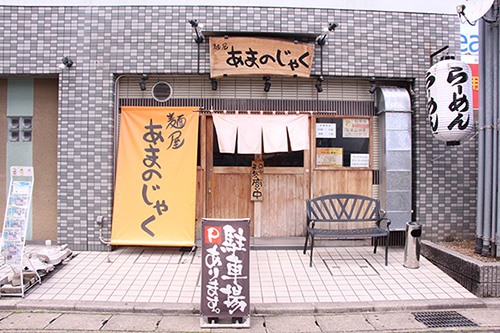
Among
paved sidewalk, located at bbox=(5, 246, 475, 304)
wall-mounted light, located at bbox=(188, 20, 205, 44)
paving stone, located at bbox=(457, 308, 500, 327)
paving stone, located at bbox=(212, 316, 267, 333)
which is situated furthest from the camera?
wall-mounted light, located at bbox=(188, 20, 205, 44)

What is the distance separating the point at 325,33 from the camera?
671 centimetres

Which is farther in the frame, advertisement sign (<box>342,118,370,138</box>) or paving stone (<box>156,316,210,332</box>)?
advertisement sign (<box>342,118,370,138</box>)

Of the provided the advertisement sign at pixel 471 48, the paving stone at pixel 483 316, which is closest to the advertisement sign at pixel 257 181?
the paving stone at pixel 483 316

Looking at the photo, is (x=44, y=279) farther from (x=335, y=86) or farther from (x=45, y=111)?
(x=335, y=86)

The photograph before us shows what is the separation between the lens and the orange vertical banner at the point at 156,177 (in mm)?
6637

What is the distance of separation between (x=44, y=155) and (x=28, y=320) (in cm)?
421

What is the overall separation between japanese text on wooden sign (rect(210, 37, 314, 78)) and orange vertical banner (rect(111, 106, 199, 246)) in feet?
4.21

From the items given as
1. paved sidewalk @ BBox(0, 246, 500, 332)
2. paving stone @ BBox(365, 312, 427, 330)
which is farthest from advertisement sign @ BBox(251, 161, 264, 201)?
paving stone @ BBox(365, 312, 427, 330)

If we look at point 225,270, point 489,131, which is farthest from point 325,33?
point 225,270

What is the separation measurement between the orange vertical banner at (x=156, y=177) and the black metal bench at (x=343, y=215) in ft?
8.95

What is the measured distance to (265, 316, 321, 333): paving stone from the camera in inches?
163

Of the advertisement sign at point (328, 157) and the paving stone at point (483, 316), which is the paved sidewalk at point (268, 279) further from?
the advertisement sign at point (328, 157)

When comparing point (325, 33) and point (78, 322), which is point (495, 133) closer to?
point (325, 33)

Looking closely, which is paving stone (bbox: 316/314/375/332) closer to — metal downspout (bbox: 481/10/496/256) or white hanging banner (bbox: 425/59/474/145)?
metal downspout (bbox: 481/10/496/256)
